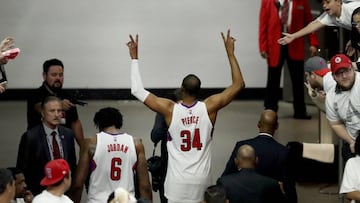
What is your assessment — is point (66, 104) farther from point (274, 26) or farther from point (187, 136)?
point (274, 26)

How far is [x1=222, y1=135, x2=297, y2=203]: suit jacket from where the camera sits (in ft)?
22.6

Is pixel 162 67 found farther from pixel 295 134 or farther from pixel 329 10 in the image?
pixel 329 10

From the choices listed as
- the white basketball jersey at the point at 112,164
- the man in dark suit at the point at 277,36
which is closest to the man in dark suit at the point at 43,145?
the white basketball jersey at the point at 112,164

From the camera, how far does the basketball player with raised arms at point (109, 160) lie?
6.70m

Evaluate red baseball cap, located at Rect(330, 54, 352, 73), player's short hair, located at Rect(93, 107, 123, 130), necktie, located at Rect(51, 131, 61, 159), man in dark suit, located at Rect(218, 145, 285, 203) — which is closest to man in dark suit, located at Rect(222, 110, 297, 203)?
man in dark suit, located at Rect(218, 145, 285, 203)

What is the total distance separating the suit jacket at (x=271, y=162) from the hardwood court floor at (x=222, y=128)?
1.86 meters

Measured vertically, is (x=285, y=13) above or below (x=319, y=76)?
above

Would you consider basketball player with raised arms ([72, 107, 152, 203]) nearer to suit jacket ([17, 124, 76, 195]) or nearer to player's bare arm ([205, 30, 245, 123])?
suit jacket ([17, 124, 76, 195])

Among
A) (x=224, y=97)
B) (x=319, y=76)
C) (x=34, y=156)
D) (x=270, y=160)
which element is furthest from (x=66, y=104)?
(x=319, y=76)

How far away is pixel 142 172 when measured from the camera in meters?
6.84

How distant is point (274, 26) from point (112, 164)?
571cm

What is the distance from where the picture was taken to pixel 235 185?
6.31m

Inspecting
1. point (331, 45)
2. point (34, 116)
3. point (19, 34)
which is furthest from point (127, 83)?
point (34, 116)

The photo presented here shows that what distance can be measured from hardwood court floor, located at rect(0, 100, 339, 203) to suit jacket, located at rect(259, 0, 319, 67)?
1029 mm
